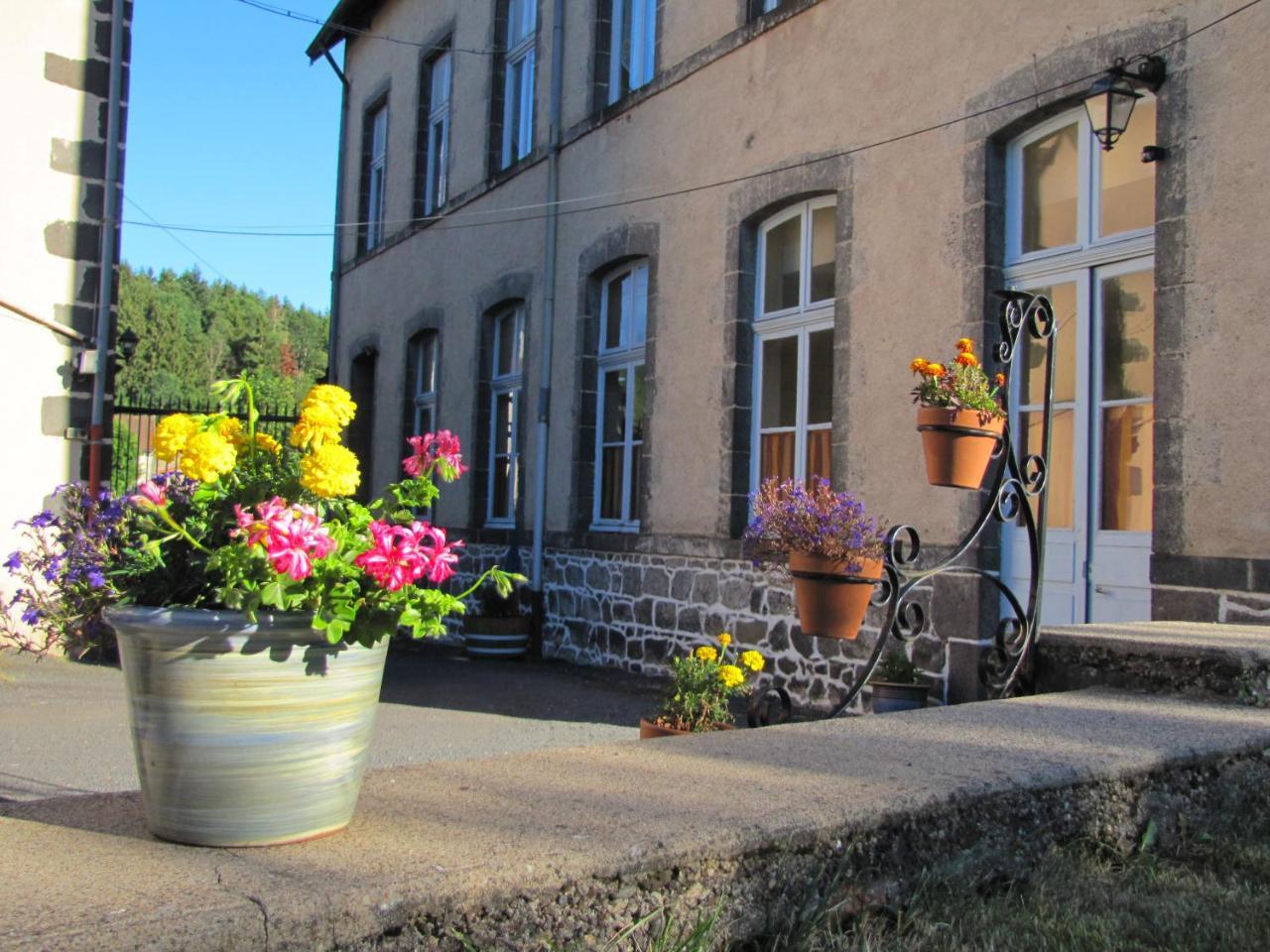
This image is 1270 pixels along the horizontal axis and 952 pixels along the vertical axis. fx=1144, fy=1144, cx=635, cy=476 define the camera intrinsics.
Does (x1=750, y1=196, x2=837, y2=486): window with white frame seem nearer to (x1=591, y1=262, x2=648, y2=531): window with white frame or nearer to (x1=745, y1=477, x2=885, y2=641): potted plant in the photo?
(x1=591, y1=262, x2=648, y2=531): window with white frame

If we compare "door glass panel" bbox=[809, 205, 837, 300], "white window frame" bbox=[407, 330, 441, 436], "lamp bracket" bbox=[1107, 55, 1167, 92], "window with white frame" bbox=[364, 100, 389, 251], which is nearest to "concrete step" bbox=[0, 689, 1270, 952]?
"lamp bracket" bbox=[1107, 55, 1167, 92]

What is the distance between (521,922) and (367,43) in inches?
630

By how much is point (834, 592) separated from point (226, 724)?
290cm

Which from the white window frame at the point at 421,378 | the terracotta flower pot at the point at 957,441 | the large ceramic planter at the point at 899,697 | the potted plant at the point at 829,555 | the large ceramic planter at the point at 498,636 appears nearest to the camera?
the terracotta flower pot at the point at 957,441

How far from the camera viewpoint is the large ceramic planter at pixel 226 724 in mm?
1801

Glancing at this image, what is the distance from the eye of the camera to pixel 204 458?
6.34 feet

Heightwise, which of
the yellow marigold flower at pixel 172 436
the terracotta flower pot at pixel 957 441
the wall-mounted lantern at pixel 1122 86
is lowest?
the yellow marigold flower at pixel 172 436

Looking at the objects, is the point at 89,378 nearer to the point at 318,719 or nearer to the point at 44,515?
the point at 44,515

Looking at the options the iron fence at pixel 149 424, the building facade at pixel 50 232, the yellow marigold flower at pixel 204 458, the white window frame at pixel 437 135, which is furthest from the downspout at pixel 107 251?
the yellow marigold flower at pixel 204 458

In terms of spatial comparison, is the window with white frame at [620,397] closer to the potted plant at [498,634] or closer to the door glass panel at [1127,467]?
the potted plant at [498,634]

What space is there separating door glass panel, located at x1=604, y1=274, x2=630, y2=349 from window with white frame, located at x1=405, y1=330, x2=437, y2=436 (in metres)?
4.15

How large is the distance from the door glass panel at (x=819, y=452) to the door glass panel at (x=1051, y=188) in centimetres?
176

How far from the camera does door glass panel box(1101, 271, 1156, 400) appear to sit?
18.0ft

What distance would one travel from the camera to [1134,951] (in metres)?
2.06
